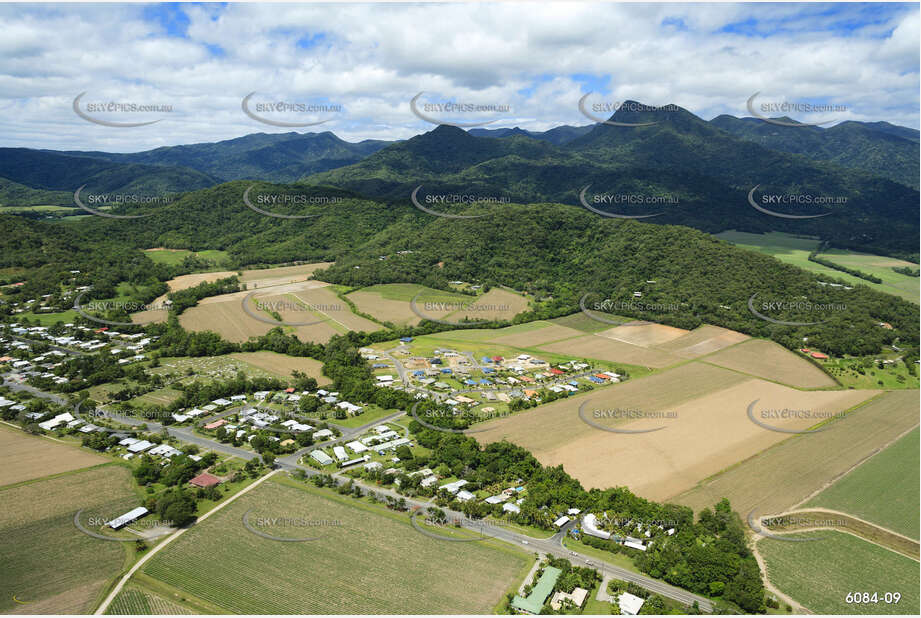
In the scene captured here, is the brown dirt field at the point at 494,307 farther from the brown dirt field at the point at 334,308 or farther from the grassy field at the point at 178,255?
the grassy field at the point at 178,255

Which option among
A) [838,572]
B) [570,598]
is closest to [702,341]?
[838,572]

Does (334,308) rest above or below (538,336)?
above

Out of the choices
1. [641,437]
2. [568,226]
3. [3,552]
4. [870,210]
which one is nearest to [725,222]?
[870,210]

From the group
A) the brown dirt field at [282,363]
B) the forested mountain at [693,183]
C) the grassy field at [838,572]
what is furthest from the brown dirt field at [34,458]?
the forested mountain at [693,183]

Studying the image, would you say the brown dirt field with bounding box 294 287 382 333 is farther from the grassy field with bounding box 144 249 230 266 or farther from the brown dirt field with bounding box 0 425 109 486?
the brown dirt field with bounding box 0 425 109 486

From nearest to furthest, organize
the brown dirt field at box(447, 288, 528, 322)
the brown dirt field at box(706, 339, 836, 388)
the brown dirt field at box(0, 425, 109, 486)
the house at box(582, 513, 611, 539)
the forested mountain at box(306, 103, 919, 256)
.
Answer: the house at box(582, 513, 611, 539) < the brown dirt field at box(0, 425, 109, 486) < the brown dirt field at box(706, 339, 836, 388) < the brown dirt field at box(447, 288, 528, 322) < the forested mountain at box(306, 103, 919, 256)

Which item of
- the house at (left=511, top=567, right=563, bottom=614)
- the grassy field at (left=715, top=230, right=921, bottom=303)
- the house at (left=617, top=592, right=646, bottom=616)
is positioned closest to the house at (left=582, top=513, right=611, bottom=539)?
the house at (left=511, top=567, right=563, bottom=614)

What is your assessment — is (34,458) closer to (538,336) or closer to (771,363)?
(538,336)
